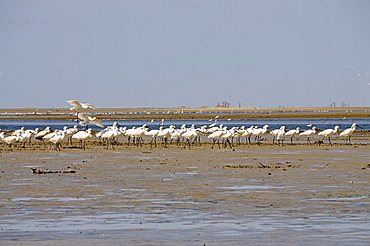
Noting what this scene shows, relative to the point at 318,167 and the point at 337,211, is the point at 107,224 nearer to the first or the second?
the point at 337,211

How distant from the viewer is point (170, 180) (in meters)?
20.5

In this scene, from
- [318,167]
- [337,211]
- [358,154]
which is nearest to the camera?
[337,211]

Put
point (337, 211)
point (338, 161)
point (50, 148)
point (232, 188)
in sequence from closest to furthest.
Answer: point (337, 211) → point (232, 188) → point (338, 161) → point (50, 148)

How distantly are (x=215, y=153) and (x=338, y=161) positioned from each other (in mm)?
6018

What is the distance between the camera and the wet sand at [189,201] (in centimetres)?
1225

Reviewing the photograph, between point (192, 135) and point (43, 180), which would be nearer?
point (43, 180)

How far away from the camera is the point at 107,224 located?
1336 centimetres

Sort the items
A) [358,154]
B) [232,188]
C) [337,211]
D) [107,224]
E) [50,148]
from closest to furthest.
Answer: [107,224] → [337,211] → [232,188] → [358,154] → [50,148]

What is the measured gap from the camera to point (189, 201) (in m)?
16.2

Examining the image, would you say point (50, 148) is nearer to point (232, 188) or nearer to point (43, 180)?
point (43, 180)

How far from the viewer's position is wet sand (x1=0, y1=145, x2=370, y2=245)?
12.2 m

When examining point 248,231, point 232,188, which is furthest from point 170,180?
point 248,231

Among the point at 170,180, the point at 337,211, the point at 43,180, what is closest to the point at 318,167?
the point at 170,180

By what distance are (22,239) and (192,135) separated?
980 inches
